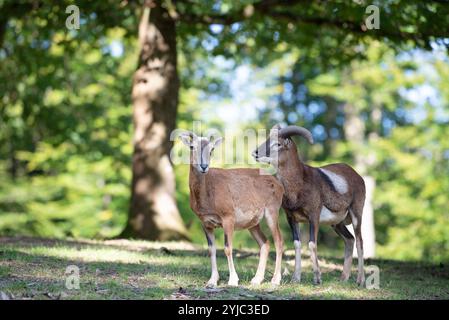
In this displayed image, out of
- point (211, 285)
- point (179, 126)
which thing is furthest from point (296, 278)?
point (179, 126)

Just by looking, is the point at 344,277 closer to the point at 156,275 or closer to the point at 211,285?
the point at 211,285

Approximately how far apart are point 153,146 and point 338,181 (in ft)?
20.6

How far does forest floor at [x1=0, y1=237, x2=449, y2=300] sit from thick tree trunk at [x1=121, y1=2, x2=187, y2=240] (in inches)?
60.1

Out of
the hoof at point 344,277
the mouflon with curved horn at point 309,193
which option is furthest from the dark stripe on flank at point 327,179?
the hoof at point 344,277

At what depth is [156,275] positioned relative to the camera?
10.3m

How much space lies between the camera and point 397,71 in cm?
2806

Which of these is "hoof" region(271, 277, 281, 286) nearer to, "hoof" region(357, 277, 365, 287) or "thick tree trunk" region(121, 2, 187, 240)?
"hoof" region(357, 277, 365, 287)

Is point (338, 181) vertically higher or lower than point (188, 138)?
lower

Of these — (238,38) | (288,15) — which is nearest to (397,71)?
(238,38)

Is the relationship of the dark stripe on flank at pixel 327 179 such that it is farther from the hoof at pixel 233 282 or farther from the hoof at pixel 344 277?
the hoof at pixel 233 282

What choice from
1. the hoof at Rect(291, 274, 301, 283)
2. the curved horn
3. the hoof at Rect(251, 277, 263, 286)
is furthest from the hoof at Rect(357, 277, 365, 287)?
the curved horn

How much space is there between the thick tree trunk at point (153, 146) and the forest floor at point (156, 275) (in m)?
1.53

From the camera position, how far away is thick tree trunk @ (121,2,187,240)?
53.8ft
